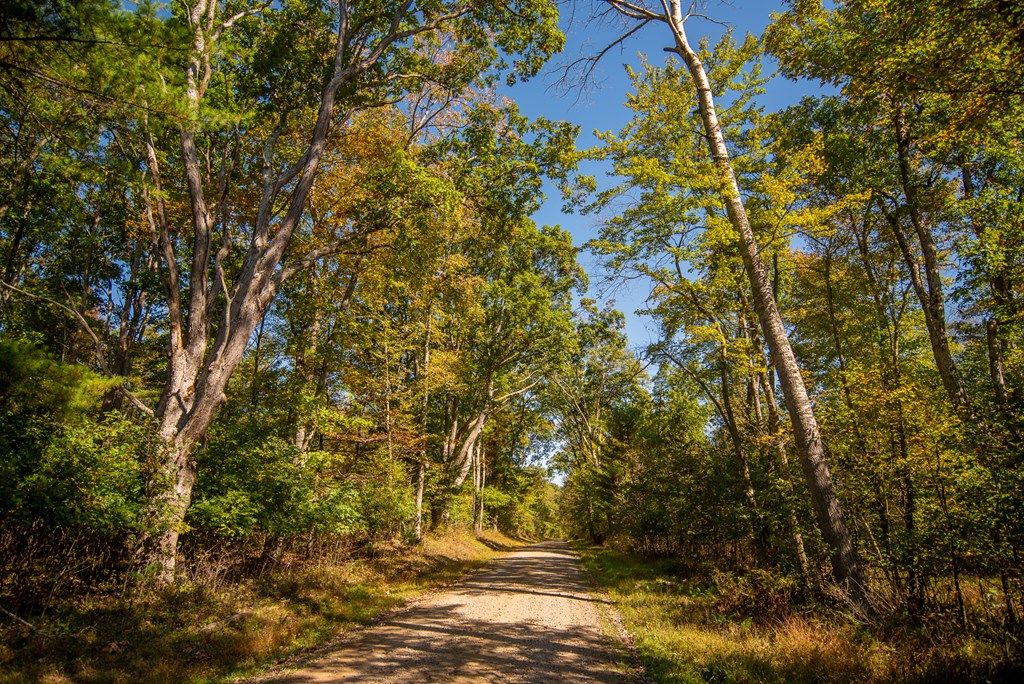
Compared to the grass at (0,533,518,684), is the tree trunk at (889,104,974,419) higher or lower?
higher

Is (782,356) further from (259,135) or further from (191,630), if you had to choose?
(259,135)

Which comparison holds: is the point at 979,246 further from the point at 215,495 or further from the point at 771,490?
the point at 215,495

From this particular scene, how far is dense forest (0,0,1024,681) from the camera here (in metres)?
4.80

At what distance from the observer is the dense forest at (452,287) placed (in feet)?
15.7

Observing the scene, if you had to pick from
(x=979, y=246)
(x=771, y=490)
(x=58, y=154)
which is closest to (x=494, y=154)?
(x=58, y=154)

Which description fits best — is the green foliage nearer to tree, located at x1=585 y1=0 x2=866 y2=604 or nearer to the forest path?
the forest path

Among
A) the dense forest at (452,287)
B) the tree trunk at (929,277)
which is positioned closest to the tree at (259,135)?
the dense forest at (452,287)

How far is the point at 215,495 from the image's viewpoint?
7840 millimetres

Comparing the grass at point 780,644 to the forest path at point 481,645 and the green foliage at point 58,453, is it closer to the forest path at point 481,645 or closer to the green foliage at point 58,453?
the forest path at point 481,645

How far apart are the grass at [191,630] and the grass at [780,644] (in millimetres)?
5020

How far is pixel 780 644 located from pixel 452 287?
42.9 ft

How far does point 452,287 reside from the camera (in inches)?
618

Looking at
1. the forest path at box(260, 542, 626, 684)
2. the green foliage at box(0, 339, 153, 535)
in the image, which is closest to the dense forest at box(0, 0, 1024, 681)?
the green foliage at box(0, 339, 153, 535)

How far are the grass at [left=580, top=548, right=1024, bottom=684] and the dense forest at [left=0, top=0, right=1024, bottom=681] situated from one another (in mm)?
214
